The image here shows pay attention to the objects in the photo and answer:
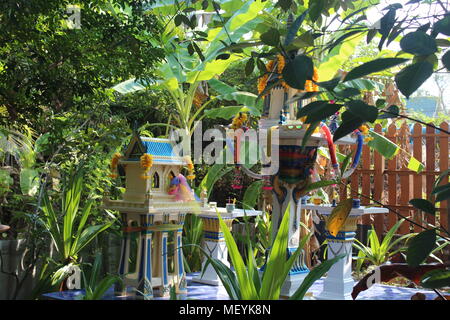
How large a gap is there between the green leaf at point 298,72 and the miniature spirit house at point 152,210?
3.29 meters

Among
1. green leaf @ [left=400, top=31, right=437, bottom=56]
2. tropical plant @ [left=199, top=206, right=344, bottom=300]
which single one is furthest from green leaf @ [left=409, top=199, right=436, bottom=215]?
tropical plant @ [left=199, top=206, right=344, bottom=300]

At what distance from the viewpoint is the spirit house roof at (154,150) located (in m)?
4.26

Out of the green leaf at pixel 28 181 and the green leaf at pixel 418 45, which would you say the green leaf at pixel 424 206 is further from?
the green leaf at pixel 28 181

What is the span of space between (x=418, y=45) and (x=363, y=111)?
144 millimetres

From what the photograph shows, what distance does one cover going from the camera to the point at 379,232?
6953mm

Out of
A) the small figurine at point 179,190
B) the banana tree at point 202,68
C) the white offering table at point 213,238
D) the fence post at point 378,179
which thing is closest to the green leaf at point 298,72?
the small figurine at point 179,190

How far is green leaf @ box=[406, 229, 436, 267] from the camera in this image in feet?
3.22

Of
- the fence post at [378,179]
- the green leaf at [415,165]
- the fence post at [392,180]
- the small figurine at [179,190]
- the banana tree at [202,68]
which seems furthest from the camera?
the fence post at [378,179]

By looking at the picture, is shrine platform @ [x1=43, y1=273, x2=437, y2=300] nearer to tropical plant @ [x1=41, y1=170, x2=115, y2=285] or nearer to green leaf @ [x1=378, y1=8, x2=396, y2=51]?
tropical plant @ [x1=41, y1=170, x2=115, y2=285]

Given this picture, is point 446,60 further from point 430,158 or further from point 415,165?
point 430,158

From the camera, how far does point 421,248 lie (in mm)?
988

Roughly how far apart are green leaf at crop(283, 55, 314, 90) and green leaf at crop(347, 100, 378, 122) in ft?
0.30
